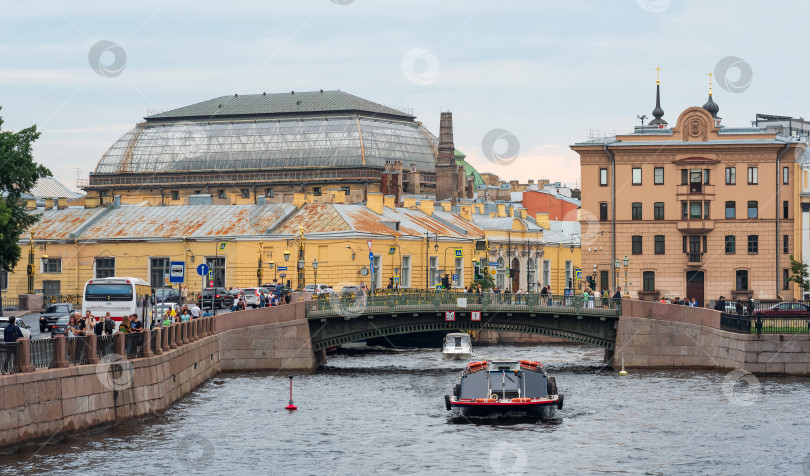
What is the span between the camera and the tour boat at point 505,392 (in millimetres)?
47875

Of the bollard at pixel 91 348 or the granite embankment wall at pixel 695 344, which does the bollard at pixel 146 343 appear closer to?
the bollard at pixel 91 348

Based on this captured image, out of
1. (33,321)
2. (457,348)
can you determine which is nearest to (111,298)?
(33,321)

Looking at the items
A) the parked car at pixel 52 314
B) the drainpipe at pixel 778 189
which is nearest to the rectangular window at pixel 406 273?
the drainpipe at pixel 778 189

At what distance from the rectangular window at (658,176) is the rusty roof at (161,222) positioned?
2537 cm

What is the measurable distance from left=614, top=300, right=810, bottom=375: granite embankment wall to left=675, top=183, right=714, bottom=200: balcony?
28543mm

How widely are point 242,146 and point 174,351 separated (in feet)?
362

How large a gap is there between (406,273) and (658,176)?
1901 centimetres

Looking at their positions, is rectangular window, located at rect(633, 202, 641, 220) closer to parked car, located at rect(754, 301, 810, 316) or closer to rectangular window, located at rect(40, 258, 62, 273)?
parked car, located at rect(754, 301, 810, 316)

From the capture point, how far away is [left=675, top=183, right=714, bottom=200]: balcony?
9431 centimetres

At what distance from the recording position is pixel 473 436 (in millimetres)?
44469

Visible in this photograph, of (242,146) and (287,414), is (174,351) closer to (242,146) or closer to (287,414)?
(287,414)

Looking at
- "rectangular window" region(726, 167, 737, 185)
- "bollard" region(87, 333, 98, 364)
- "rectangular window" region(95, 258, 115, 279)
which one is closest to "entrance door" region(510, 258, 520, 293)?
"rectangular window" region(726, 167, 737, 185)

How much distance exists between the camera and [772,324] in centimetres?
6191

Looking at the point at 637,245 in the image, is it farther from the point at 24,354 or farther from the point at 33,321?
the point at 24,354
